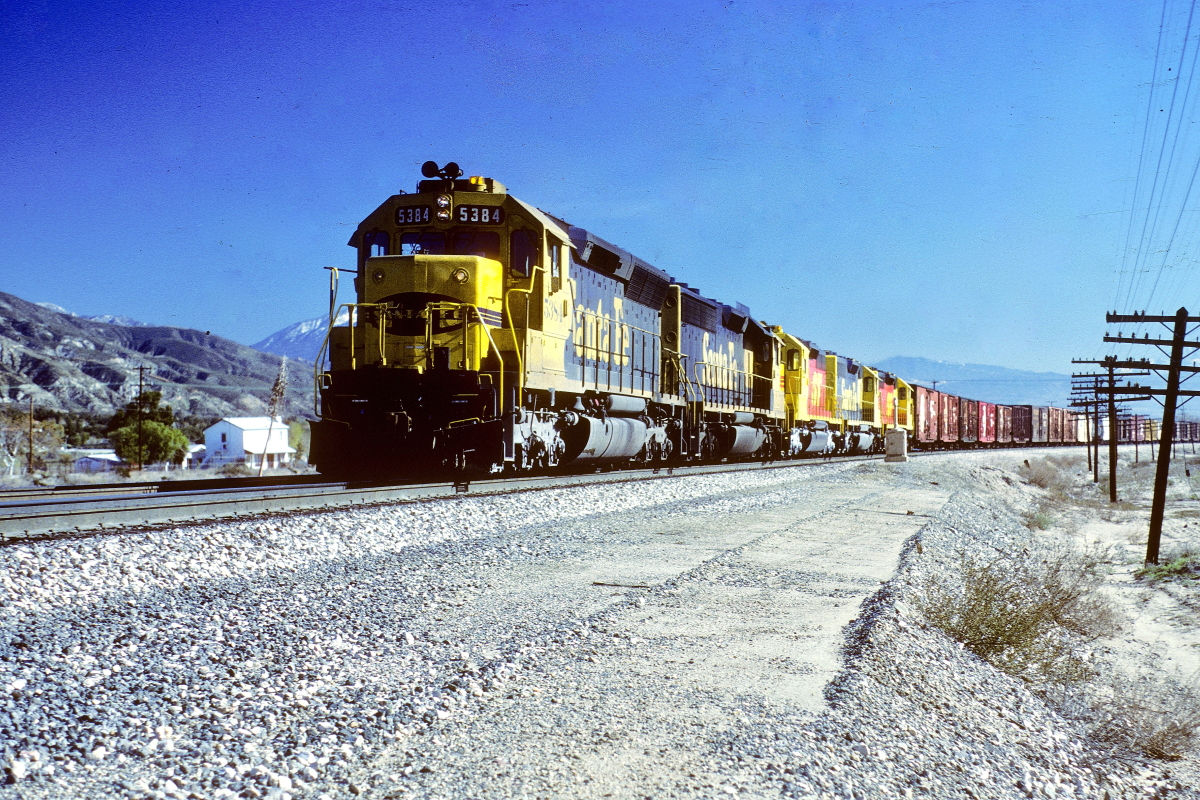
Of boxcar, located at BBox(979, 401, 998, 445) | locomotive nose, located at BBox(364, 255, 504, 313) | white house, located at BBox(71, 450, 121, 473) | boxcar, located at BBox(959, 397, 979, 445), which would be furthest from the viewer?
boxcar, located at BBox(979, 401, 998, 445)

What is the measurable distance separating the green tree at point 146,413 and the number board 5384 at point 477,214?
64664mm

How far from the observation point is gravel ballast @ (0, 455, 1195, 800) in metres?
3.32

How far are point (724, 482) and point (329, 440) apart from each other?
8176mm

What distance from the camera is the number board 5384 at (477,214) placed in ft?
42.7

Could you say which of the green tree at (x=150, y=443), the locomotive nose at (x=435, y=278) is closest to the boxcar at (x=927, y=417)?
the locomotive nose at (x=435, y=278)

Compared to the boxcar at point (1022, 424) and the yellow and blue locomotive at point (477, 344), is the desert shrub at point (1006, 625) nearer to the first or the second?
the yellow and blue locomotive at point (477, 344)

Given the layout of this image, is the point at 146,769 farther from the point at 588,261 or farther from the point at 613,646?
the point at 588,261

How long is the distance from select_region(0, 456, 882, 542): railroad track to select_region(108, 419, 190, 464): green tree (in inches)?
2356

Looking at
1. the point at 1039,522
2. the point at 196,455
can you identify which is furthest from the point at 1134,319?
the point at 196,455

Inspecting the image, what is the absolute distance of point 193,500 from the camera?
27.8 feet

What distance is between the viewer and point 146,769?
3.18 metres

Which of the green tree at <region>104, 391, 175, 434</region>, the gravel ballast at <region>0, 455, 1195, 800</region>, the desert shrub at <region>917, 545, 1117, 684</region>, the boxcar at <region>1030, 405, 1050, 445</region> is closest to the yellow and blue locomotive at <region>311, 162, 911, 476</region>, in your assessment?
the gravel ballast at <region>0, 455, 1195, 800</region>

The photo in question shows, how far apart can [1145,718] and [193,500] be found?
7.95 meters

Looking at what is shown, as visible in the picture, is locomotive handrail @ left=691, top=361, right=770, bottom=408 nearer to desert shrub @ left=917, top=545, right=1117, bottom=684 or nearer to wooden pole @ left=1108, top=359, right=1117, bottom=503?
desert shrub @ left=917, top=545, right=1117, bottom=684
